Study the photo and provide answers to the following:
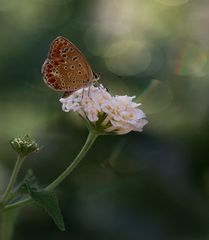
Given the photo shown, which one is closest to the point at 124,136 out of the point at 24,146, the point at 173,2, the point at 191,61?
the point at 191,61

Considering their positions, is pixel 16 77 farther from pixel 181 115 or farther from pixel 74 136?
pixel 181 115

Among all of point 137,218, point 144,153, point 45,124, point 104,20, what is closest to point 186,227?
point 137,218

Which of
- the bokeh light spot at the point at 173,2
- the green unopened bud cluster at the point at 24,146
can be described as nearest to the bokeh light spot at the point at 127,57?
the bokeh light spot at the point at 173,2

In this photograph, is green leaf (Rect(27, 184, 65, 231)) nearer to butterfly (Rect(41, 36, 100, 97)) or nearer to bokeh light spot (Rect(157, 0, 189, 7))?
butterfly (Rect(41, 36, 100, 97))

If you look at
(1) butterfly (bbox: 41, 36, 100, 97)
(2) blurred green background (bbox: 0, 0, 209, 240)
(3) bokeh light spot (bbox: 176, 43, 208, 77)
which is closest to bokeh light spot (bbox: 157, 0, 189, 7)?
(2) blurred green background (bbox: 0, 0, 209, 240)

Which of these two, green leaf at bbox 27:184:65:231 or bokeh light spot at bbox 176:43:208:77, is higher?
green leaf at bbox 27:184:65:231

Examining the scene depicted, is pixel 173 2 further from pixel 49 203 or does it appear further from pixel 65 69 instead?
pixel 49 203

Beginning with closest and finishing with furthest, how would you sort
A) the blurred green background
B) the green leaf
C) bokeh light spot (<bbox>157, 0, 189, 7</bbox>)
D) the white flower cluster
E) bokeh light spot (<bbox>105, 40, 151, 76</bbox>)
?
1. the green leaf
2. the white flower cluster
3. the blurred green background
4. bokeh light spot (<bbox>105, 40, 151, 76</bbox>)
5. bokeh light spot (<bbox>157, 0, 189, 7</bbox>)
